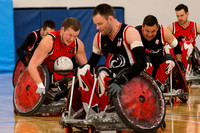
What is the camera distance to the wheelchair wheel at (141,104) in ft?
12.9

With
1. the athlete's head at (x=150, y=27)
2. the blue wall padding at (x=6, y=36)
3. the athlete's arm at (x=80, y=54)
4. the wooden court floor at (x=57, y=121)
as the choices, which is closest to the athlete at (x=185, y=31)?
the wooden court floor at (x=57, y=121)

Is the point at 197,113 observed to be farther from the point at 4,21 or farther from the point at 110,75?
the point at 4,21

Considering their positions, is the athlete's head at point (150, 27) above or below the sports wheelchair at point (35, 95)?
above

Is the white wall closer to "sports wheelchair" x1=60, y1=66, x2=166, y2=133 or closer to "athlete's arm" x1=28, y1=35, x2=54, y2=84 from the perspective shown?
"athlete's arm" x1=28, y1=35, x2=54, y2=84

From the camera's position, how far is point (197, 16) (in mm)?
14969

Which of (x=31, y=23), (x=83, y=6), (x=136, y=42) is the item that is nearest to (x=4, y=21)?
(x=31, y=23)

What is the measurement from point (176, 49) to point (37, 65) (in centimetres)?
232

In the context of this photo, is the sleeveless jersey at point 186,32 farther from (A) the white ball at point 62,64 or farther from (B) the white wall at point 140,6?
(B) the white wall at point 140,6

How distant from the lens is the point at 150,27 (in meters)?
6.04

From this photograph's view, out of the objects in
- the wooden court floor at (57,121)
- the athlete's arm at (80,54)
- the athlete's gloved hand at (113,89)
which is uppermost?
the athlete's arm at (80,54)

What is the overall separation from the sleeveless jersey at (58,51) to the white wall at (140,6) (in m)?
9.66

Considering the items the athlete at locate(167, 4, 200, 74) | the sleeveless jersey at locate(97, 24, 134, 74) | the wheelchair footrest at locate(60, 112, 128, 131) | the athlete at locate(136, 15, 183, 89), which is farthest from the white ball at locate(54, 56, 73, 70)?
the athlete at locate(167, 4, 200, 74)

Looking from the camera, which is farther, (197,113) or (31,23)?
(31,23)

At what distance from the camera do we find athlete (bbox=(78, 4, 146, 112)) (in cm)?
412
